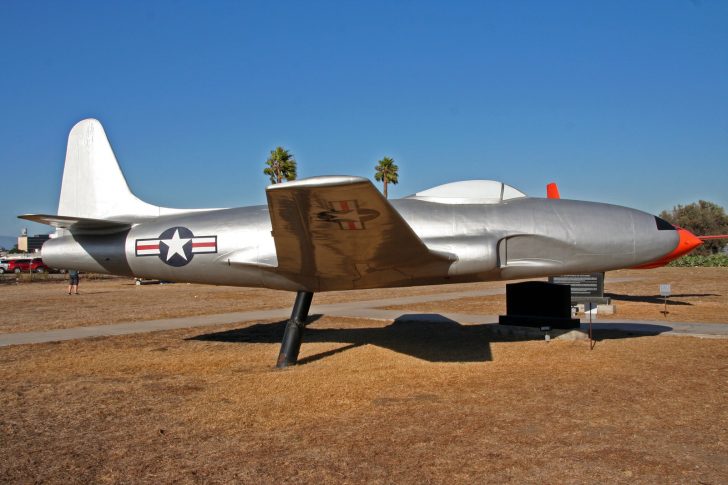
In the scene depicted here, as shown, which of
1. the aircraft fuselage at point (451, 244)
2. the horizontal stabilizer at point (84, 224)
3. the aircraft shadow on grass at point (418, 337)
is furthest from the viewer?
the aircraft shadow on grass at point (418, 337)

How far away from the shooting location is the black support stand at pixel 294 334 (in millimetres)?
10023

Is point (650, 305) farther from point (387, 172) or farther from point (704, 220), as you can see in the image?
point (704, 220)

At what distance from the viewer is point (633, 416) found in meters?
6.60

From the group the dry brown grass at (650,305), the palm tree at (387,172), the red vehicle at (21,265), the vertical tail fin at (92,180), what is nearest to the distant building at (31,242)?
the red vehicle at (21,265)

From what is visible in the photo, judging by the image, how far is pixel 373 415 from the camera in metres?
6.84

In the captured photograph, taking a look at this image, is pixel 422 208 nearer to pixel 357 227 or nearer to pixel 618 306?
pixel 357 227

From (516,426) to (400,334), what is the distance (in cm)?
775

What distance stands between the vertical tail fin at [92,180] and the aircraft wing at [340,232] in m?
3.96

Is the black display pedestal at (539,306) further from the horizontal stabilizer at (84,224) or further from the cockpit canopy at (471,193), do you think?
the horizontal stabilizer at (84,224)

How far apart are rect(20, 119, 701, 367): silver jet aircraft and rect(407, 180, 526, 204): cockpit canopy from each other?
0.02 m

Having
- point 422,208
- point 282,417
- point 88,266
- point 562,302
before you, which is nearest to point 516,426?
point 282,417

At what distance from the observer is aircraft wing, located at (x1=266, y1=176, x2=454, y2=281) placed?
6730mm

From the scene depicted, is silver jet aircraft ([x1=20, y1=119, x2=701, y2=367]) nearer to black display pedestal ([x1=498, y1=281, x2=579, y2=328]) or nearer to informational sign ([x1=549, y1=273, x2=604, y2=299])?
black display pedestal ([x1=498, y1=281, x2=579, y2=328])

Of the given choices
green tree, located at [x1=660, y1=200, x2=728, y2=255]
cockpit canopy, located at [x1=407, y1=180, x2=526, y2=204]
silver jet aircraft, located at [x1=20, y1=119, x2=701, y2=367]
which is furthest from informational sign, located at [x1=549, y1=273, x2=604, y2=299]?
green tree, located at [x1=660, y1=200, x2=728, y2=255]
